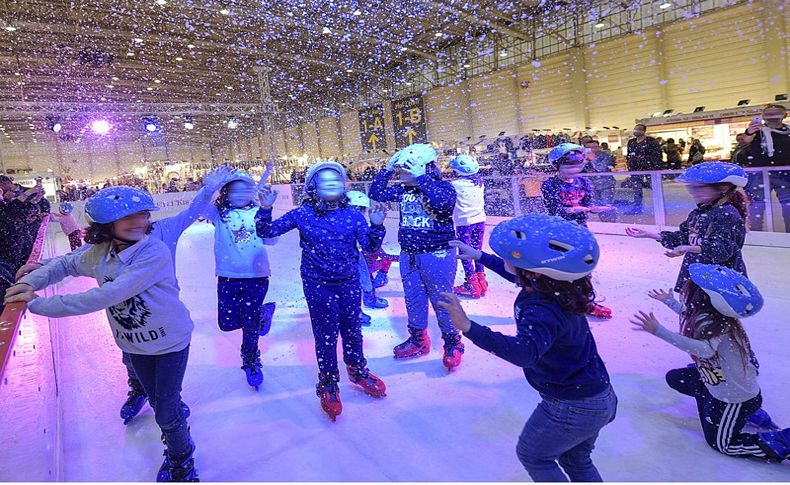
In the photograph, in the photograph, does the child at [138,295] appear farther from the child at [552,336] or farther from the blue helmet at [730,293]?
the blue helmet at [730,293]

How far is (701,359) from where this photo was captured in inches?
75.4

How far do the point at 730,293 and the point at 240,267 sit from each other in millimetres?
2498

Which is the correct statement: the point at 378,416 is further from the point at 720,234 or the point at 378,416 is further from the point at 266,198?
the point at 720,234

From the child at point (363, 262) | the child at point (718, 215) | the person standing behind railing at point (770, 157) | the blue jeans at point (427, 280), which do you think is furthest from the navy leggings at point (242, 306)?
the person standing behind railing at point (770, 157)

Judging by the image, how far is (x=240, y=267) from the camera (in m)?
2.88

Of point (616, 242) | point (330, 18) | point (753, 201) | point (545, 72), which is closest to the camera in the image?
point (753, 201)

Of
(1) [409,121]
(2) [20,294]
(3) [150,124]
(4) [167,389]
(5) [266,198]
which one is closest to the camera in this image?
(2) [20,294]

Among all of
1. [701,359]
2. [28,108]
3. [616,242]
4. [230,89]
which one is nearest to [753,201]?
[616,242]

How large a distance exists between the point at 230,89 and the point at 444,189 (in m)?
26.2

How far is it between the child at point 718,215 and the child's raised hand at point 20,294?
2.90 meters

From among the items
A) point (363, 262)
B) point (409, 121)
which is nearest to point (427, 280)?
point (363, 262)

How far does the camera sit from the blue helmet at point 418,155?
9.32ft

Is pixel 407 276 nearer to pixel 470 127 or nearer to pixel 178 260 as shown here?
pixel 178 260

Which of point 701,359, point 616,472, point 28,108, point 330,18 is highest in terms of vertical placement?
point 330,18
